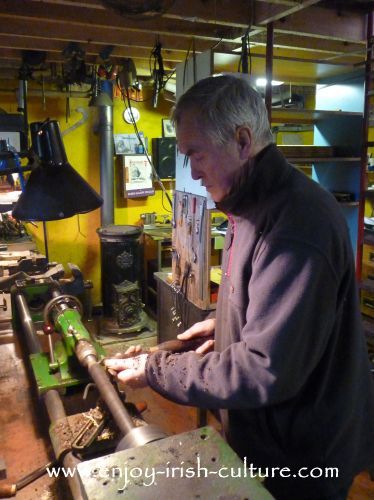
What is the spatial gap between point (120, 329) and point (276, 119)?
7.41 ft

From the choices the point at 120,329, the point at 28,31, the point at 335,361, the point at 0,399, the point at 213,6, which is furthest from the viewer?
the point at 120,329

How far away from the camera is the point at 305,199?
876 mm

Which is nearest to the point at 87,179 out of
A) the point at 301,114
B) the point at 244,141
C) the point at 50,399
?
the point at 301,114

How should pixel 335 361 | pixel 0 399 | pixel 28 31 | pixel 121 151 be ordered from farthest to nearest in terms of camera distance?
pixel 121 151 → pixel 28 31 → pixel 0 399 → pixel 335 361

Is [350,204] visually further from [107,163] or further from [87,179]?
[87,179]

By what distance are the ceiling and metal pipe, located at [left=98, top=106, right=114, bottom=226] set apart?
110 cm

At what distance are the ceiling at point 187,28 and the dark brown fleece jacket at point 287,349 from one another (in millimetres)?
1052

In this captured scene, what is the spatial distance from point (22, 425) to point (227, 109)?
3.72ft

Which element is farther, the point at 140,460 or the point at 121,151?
the point at 121,151

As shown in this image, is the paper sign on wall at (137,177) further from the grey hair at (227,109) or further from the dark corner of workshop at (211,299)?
the grey hair at (227,109)

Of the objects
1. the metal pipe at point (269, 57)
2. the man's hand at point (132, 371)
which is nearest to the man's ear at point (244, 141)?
the man's hand at point (132, 371)

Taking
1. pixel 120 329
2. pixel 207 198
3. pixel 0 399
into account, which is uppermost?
pixel 207 198

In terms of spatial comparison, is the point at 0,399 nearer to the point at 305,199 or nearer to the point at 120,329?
the point at 305,199

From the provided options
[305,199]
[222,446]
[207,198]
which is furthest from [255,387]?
[207,198]
